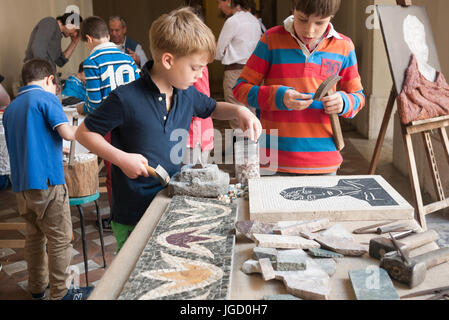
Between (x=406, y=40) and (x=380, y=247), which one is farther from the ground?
(x=406, y=40)

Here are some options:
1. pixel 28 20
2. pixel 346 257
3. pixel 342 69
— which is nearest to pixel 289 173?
pixel 342 69

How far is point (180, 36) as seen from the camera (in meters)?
1.62

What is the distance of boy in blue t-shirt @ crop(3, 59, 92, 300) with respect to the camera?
2.72 metres

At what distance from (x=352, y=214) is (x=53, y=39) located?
527 cm

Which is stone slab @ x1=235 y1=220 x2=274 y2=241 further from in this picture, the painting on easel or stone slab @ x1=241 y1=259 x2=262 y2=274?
the painting on easel

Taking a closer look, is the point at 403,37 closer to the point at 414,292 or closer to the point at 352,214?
the point at 352,214

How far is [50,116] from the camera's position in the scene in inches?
108

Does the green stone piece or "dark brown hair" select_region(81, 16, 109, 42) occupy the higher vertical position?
"dark brown hair" select_region(81, 16, 109, 42)

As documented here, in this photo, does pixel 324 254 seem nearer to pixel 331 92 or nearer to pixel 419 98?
pixel 331 92

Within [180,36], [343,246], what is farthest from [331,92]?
[343,246]

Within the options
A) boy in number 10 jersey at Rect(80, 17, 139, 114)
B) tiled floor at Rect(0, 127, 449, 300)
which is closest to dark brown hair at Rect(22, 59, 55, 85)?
boy in number 10 jersey at Rect(80, 17, 139, 114)

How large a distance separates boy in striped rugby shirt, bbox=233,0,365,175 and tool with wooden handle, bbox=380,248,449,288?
1.05m

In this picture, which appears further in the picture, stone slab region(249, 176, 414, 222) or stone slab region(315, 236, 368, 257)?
stone slab region(249, 176, 414, 222)

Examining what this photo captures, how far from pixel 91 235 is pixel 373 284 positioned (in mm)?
3157
